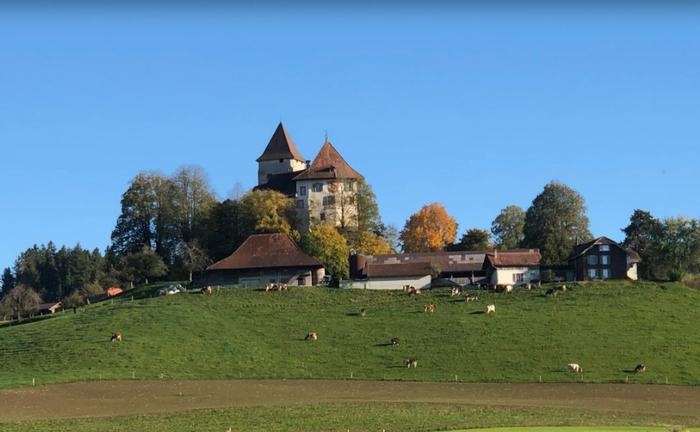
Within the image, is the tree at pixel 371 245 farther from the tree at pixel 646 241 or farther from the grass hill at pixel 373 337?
the tree at pixel 646 241

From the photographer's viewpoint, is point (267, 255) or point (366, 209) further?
point (366, 209)

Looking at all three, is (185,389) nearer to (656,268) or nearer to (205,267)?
(205,267)

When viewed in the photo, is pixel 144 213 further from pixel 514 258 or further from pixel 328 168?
pixel 514 258

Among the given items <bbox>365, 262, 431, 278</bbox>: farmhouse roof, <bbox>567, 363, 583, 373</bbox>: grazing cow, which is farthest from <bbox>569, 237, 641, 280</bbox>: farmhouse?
<bbox>567, 363, 583, 373</bbox>: grazing cow

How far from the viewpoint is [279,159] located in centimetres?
14112

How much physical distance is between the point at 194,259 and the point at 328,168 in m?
20.2

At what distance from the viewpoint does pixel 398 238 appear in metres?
134

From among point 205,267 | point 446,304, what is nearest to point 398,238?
point 205,267

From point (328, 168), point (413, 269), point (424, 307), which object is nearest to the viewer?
point (424, 307)

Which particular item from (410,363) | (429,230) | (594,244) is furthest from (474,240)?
(410,363)

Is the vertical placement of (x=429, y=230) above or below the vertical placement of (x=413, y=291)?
above

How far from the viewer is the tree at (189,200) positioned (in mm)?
126438

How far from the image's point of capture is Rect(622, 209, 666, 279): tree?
116 metres

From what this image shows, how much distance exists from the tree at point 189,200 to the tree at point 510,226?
40.1 meters
